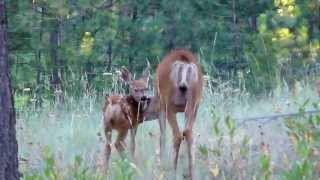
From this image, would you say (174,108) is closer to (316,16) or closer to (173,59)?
(173,59)

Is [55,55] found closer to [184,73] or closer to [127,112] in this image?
[127,112]

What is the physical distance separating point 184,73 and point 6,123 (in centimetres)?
304

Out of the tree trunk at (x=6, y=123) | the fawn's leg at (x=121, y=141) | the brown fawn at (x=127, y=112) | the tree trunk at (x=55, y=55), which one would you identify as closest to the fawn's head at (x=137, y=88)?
the brown fawn at (x=127, y=112)

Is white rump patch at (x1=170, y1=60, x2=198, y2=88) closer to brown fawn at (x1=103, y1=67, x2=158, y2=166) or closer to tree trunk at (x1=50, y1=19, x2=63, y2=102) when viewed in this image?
brown fawn at (x1=103, y1=67, x2=158, y2=166)

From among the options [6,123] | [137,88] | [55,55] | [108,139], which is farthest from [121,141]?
[55,55]

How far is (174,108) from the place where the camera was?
323 inches

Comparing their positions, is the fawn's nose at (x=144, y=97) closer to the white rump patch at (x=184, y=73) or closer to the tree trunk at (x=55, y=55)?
the white rump patch at (x=184, y=73)

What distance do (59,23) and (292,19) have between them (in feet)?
12.9

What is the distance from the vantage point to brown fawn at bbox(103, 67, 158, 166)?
8.04 m

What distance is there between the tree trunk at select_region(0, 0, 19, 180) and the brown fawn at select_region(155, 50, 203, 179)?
270cm

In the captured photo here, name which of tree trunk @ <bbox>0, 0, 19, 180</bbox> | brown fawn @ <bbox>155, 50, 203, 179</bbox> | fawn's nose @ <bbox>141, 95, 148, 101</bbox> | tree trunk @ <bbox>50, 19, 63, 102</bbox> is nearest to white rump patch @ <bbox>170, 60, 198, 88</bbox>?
brown fawn @ <bbox>155, 50, 203, 179</bbox>

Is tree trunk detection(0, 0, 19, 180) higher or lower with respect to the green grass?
higher

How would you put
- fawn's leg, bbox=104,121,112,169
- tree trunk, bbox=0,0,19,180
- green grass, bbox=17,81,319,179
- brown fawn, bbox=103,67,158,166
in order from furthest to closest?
brown fawn, bbox=103,67,158,166, fawn's leg, bbox=104,121,112,169, green grass, bbox=17,81,319,179, tree trunk, bbox=0,0,19,180

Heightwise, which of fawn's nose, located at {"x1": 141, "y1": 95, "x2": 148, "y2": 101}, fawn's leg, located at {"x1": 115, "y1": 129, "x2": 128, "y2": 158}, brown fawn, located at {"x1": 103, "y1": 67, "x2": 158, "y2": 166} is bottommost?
fawn's leg, located at {"x1": 115, "y1": 129, "x2": 128, "y2": 158}
